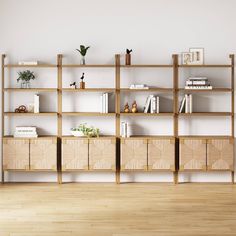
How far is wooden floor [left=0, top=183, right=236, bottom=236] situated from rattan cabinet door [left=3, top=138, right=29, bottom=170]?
273mm

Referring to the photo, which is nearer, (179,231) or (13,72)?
(179,231)

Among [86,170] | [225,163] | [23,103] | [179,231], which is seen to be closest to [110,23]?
[23,103]

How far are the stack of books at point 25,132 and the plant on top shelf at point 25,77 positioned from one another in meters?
0.62

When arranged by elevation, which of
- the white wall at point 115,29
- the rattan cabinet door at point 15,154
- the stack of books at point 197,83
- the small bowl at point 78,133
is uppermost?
the white wall at point 115,29

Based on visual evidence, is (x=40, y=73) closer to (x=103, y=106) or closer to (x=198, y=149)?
(x=103, y=106)

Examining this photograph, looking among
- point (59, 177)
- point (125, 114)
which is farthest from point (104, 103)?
point (59, 177)

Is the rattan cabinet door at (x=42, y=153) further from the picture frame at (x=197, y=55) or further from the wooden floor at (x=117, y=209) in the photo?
the picture frame at (x=197, y=55)

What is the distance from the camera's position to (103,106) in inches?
270

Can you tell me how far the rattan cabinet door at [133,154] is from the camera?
6.74 m

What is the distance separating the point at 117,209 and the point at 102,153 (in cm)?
158

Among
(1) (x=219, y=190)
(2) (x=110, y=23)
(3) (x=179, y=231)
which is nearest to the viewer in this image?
(3) (x=179, y=231)

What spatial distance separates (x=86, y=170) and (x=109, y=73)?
1.44 m

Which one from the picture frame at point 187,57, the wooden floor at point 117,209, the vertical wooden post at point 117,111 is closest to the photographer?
the wooden floor at point 117,209

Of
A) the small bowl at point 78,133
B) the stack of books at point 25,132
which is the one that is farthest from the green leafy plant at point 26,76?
the small bowl at point 78,133
